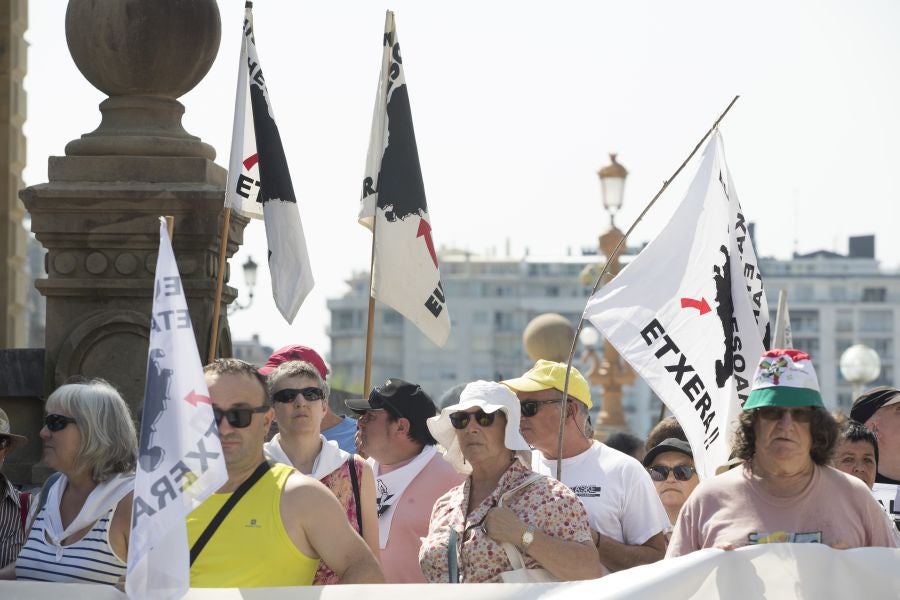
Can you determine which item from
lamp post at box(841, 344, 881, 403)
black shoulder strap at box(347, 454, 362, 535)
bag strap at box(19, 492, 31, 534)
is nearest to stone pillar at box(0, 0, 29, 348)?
bag strap at box(19, 492, 31, 534)

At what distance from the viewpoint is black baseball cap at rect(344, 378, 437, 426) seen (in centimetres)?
722

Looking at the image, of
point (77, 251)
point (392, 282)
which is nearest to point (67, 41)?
point (77, 251)

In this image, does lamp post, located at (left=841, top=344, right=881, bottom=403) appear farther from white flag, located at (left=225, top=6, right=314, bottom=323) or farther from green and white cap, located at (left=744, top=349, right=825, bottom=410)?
green and white cap, located at (left=744, top=349, right=825, bottom=410)

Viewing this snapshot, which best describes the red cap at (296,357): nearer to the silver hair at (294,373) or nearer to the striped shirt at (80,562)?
the silver hair at (294,373)

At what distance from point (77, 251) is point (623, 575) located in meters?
4.67

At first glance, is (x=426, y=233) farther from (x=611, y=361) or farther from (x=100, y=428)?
(x=611, y=361)

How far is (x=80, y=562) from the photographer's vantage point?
5.70m

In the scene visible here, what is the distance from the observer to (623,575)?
5504 mm

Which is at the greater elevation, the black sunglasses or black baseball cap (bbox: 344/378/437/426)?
black baseball cap (bbox: 344/378/437/426)

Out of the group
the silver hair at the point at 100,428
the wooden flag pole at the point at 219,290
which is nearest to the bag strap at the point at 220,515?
the silver hair at the point at 100,428

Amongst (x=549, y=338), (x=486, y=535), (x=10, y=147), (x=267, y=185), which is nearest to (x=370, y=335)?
(x=267, y=185)

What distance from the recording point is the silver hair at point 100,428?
5938mm

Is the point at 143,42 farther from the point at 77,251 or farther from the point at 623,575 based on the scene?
the point at 623,575

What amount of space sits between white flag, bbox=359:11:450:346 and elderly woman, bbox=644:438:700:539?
4.43 feet
